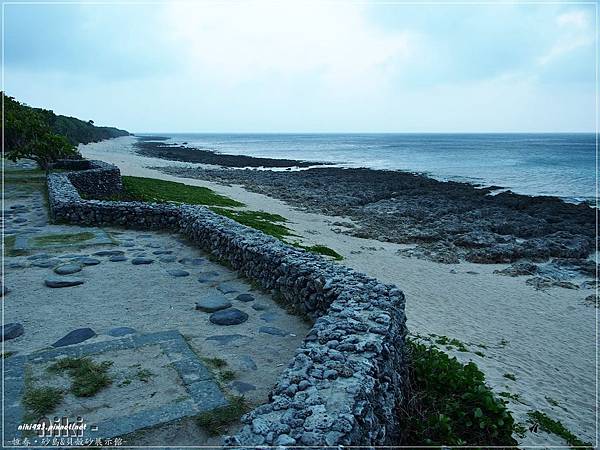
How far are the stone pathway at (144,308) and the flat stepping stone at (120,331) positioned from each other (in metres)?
0.03

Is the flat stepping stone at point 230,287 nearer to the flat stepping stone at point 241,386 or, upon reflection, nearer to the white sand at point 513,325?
the flat stepping stone at point 241,386

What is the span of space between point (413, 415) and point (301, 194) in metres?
29.4

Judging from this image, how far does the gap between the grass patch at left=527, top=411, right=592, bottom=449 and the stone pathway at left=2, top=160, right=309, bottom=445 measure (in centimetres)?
428

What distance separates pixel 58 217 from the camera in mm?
12906

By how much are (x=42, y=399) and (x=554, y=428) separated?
760cm

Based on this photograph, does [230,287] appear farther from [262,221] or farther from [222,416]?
[262,221]

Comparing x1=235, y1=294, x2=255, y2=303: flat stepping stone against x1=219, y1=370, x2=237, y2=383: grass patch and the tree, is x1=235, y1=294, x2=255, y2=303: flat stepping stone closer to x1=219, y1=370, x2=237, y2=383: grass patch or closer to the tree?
x1=219, y1=370, x2=237, y2=383: grass patch

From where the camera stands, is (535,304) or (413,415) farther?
(535,304)

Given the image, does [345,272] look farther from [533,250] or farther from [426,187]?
[426,187]

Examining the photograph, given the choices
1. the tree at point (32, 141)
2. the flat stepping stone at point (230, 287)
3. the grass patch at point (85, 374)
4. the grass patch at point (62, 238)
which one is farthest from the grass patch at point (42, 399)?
the tree at point (32, 141)

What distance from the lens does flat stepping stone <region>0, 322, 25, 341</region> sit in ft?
19.8

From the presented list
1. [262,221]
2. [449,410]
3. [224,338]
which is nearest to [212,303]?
[224,338]

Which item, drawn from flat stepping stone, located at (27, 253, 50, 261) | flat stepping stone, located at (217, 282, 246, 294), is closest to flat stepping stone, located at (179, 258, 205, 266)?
flat stepping stone, located at (217, 282, 246, 294)

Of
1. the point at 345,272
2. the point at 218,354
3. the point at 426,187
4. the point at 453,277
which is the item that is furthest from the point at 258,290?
the point at 426,187
